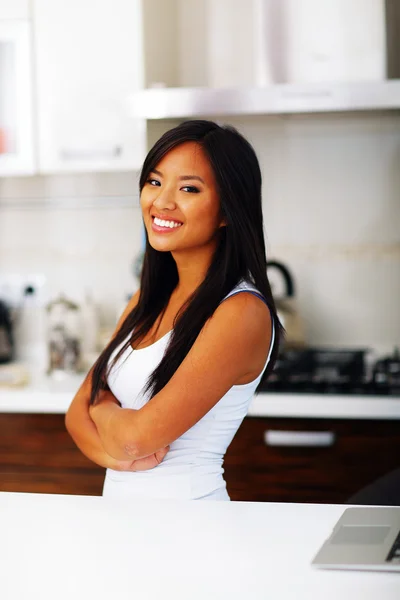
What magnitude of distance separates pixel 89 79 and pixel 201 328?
4.81 ft

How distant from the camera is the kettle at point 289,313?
9.25 ft

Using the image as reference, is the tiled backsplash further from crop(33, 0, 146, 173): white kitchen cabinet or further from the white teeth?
the white teeth

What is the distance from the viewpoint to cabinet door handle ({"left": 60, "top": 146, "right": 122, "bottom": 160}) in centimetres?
273

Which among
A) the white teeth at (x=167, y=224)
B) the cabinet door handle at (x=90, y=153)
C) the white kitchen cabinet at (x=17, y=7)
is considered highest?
the white kitchen cabinet at (x=17, y=7)

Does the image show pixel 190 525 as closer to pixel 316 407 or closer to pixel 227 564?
pixel 227 564

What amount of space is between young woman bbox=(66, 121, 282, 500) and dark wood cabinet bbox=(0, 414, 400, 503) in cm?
90

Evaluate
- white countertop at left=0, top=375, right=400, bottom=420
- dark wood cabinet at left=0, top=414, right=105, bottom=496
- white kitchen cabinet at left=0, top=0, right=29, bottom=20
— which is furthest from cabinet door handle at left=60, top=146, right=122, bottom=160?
dark wood cabinet at left=0, top=414, right=105, bottom=496

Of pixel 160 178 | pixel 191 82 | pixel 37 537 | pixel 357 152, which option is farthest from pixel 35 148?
pixel 37 537

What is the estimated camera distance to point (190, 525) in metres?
1.21

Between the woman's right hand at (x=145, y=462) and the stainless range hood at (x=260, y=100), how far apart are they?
1333 mm

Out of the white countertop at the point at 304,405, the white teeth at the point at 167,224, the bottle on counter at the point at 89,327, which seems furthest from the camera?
the bottle on counter at the point at 89,327

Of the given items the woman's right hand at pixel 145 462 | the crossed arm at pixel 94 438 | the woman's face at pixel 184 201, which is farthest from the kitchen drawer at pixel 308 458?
the woman's face at pixel 184 201

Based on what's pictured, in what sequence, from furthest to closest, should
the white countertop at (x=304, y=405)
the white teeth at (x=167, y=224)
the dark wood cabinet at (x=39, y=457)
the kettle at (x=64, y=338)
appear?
the kettle at (x=64, y=338)
the dark wood cabinet at (x=39, y=457)
the white countertop at (x=304, y=405)
the white teeth at (x=167, y=224)

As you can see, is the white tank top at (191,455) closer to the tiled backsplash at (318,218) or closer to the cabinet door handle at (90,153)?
the cabinet door handle at (90,153)
